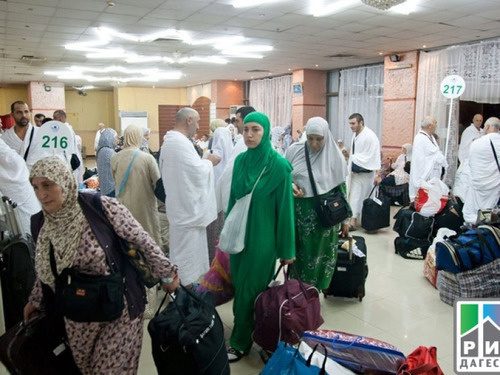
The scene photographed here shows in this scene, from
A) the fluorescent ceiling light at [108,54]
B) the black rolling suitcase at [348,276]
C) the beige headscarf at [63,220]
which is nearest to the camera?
the beige headscarf at [63,220]

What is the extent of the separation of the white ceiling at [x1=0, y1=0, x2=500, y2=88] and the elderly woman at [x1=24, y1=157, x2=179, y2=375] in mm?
4798

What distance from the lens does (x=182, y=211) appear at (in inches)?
124

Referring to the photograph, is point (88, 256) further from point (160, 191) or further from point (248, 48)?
point (248, 48)

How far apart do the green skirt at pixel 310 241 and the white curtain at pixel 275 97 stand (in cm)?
1130

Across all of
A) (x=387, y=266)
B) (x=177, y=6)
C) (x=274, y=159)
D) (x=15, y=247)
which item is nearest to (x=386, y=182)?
(x=387, y=266)

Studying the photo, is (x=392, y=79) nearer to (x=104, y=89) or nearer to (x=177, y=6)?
(x=177, y=6)

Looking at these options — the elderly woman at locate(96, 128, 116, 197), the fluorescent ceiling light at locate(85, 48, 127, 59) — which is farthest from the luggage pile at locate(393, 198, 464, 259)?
the fluorescent ceiling light at locate(85, 48, 127, 59)

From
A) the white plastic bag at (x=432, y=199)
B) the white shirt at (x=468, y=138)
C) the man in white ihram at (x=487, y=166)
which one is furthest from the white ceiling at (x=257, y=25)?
the white plastic bag at (x=432, y=199)

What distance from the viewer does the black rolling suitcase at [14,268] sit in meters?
2.57

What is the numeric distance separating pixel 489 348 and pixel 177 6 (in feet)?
18.5

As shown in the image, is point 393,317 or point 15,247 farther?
point 393,317

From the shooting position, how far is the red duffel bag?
7.85 feet

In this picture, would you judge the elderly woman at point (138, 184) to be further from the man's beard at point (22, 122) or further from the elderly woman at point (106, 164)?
the man's beard at point (22, 122)

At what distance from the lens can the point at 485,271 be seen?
3443 millimetres
